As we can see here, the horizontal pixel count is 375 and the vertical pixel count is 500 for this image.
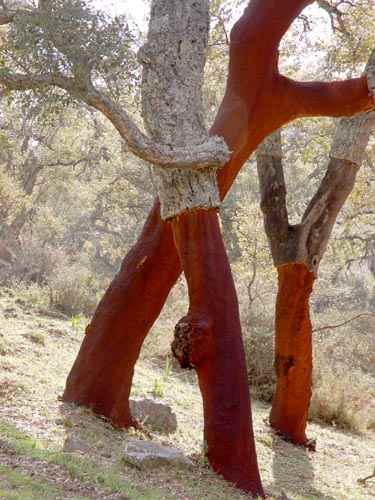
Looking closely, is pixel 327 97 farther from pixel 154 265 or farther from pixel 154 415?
pixel 154 415

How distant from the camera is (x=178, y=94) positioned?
5699 millimetres

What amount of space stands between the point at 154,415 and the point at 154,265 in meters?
1.62

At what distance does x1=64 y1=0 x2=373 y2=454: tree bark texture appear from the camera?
6375 mm

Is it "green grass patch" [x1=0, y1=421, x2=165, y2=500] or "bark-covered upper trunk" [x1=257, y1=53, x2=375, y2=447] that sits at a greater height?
"bark-covered upper trunk" [x1=257, y1=53, x2=375, y2=447]

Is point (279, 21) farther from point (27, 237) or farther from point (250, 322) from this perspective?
point (27, 237)

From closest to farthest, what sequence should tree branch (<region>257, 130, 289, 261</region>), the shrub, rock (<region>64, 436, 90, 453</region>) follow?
rock (<region>64, 436, 90, 453</region>) < tree branch (<region>257, 130, 289, 261</region>) < the shrub

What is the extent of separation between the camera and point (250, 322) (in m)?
13.0

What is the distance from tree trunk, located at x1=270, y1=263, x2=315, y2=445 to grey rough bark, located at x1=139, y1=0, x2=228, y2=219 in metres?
2.73

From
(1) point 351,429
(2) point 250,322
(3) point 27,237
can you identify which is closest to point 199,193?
(1) point 351,429

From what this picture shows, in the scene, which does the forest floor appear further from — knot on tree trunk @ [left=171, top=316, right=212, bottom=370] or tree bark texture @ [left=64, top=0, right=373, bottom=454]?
knot on tree trunk @ [left=171, top=316, right=212, bottom=370]

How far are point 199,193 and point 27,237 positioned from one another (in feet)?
58.9

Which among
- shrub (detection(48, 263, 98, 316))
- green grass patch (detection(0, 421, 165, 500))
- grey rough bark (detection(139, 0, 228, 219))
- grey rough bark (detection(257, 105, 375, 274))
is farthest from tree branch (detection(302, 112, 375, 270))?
shrub (detection(48, 263, 98, 316))

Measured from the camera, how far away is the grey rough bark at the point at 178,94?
5559mm

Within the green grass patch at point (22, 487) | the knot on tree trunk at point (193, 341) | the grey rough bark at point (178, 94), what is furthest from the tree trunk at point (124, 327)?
the green grass patch at point (22, 487)
